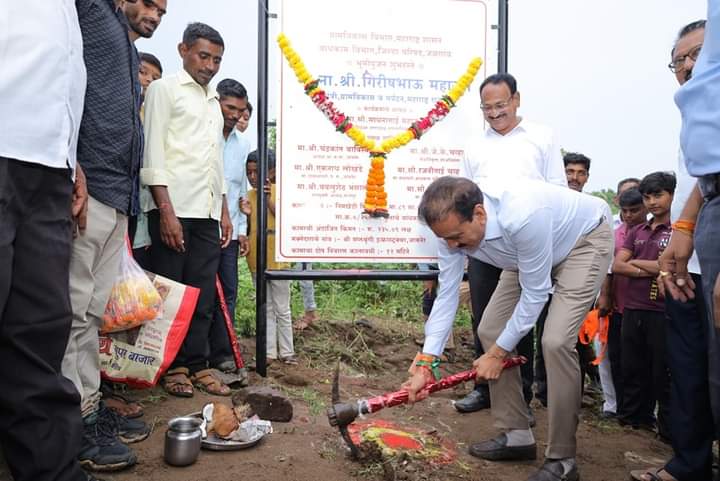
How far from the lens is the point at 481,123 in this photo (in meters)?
3.97

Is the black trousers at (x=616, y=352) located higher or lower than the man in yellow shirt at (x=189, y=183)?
lower

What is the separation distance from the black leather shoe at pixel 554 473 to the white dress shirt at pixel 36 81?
2.24 m

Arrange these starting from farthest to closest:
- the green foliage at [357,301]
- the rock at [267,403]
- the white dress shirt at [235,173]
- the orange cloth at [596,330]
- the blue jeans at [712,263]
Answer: the green foliage at [357,301], the white dress shirt at [235,173], the orange cloth at [596,330], the rock at [267,403], the blue jeans at [712,263]

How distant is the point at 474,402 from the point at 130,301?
214cm

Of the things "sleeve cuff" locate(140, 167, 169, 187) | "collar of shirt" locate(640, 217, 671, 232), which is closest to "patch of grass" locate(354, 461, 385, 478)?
"sleeve cuff" locate(140, 167, 169, 187)

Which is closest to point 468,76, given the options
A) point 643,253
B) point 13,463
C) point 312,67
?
point 312,67

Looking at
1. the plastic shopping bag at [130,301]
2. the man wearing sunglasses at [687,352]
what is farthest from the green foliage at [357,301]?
the man wearing sunglasses at [687,352]

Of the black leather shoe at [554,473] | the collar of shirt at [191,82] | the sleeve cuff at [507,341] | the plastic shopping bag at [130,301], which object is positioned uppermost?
the collar of shirt at [191,82]

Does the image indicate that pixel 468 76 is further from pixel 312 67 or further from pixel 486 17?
pixel 312 67

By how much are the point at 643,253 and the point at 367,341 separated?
8.72 feet

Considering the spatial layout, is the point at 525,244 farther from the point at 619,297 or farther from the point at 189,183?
the point at 189,183

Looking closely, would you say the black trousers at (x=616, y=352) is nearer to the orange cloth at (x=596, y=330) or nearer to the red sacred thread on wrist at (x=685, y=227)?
the orange cloth at (x=596, y=330)

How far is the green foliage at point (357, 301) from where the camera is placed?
262 inches

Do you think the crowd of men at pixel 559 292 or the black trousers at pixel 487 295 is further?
the black trousers at pixel 487 295
